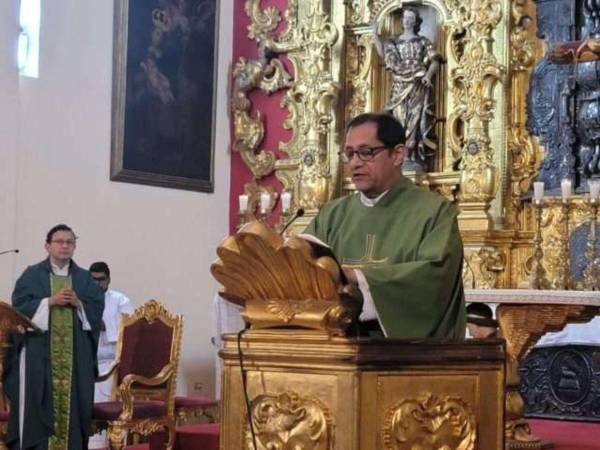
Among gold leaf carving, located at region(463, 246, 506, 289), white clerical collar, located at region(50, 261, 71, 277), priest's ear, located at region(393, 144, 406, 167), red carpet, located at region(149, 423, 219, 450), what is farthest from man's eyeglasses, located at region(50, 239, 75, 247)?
priest's ear, located at region(393, 144, 406, 167)

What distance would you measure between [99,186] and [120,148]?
0.46 m

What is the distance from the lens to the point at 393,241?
3.92m

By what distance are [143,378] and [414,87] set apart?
4.02 meters

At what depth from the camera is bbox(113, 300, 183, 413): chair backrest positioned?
927 centimetres

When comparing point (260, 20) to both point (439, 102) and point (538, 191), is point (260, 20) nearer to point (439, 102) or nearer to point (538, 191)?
point (439, 102)

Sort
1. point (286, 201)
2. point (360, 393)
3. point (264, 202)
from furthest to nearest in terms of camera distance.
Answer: point (264, 202)
point (286, 201)
point (360, 393)

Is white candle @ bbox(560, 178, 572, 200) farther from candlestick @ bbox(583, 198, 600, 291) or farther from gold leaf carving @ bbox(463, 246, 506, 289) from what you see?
gold leaf carving @ bbox(463, 246, 506, 289)

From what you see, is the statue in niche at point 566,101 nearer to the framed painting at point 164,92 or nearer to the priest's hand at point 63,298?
the framed painting at point 164,92

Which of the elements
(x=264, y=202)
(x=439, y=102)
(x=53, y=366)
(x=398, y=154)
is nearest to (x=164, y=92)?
(x=264, y=202)

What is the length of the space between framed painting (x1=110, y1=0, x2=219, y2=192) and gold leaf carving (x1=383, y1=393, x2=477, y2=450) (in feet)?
28.0

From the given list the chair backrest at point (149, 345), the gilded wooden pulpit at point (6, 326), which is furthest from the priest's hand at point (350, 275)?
the chair backrest at point (149, 345)

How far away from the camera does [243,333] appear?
136 inches

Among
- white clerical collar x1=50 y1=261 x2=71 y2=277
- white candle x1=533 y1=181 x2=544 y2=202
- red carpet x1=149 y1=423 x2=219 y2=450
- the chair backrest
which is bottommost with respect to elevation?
red carpet x1=149 y1=423 x2=219 y2=450

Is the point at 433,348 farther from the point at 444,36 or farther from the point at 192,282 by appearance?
the point at 192,282
